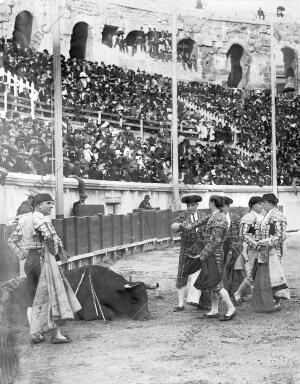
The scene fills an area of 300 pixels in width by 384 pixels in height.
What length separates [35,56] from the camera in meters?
25.1

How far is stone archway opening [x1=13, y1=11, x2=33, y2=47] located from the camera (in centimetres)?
3406

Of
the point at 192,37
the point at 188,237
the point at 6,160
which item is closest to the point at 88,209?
the point at 6,160

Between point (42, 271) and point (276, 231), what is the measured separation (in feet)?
10.2

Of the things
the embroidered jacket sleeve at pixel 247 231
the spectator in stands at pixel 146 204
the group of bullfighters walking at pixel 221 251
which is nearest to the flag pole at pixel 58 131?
the group of bullfighters walking at pixel 221 251

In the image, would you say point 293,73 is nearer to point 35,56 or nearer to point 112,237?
point 35,56

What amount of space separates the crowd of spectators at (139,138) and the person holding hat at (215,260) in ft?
21.0

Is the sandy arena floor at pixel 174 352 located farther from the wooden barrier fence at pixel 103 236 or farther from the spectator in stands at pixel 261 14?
the spectator in stands at pixel 261 14

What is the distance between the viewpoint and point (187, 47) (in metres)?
43.7

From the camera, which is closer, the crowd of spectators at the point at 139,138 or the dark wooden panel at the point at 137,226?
the crowd of spectators at the point at 139,138

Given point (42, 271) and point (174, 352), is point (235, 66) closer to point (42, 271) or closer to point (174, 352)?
point (42, 271)

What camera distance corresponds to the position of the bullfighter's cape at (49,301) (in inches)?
267

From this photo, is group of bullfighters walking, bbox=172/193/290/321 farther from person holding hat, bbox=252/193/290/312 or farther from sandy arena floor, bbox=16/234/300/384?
sandy arena floor, bbox=16/234/300/384

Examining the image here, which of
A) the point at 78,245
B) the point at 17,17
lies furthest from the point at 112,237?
the point at 17,17

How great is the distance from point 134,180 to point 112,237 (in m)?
4.89
